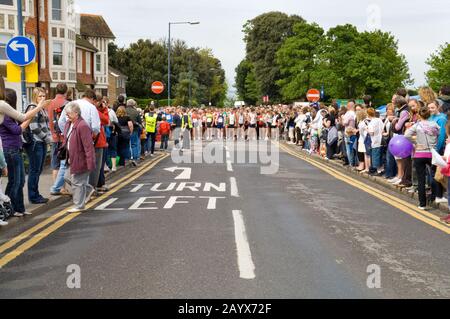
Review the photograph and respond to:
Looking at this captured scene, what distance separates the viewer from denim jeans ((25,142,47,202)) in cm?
1048

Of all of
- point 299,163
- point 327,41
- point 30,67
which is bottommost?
point 299,163

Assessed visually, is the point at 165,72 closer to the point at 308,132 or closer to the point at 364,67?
the point at 364,67

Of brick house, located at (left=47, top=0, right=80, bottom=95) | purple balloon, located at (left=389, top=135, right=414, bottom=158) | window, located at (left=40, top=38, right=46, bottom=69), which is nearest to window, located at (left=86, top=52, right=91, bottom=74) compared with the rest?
brick house, located at (left=47, top=0, right=80, bottom=95)

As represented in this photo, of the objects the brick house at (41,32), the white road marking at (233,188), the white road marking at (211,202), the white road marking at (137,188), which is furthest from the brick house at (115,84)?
the white road marking at (211,202)

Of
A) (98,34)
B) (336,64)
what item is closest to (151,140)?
(98,34)

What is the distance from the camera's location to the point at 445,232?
871cm

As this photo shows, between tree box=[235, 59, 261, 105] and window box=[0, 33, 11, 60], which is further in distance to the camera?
tree box=[235, 59, 261, 105]

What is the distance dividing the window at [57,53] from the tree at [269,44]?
45.9 meters

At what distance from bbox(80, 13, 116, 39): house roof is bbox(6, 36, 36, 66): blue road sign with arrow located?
6130 centimetres

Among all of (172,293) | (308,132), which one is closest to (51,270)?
(172,293)

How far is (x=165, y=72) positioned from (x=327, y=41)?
30.1 m

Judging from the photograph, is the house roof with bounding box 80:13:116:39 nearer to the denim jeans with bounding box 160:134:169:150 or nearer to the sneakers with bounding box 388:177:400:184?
the denim jeans with bounding box 160:134:169:150

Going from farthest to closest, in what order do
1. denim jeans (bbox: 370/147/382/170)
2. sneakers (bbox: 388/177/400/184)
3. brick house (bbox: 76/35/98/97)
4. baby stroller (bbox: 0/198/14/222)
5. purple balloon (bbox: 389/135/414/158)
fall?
1. brick house (bbox: 76/35/98/97)
2. denim jeans (bbox: 370/147/382/170)
3. sneakers (bbox: 388/177/400/184)
4. purple balloon (bbox: 389/135/414/158)
5. baby stroller (bbox: 0/198/14/222)
